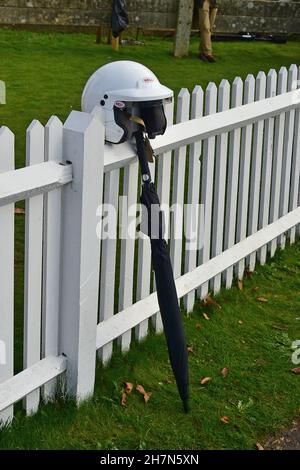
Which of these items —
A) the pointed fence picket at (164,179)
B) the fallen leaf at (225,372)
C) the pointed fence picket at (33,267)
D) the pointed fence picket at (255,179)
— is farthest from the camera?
the pointed fence picket at (255,179)

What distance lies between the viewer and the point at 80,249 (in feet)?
13.7

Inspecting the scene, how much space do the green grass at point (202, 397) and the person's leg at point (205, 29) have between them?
10.1 m

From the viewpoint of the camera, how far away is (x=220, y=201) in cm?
573

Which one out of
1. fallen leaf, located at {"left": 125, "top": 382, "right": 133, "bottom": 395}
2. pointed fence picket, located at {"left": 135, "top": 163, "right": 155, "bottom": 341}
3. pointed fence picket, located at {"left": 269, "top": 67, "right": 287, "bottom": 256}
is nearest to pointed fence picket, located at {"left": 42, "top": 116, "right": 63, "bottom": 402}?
fallen leaf, located at {"left": 125, "top": 382, "right": 133, "bottom": 395}

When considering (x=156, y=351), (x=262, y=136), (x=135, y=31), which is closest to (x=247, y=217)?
(x=262, y=136)

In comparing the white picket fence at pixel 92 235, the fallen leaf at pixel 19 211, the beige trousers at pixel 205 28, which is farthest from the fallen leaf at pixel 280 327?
the beige trousers at pixel 205 28

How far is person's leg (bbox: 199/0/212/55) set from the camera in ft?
50.3

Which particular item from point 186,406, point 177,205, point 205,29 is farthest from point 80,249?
point 205,29

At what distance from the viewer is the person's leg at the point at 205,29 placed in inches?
603

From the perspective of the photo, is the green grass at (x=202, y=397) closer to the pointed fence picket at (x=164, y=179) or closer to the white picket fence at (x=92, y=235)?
the white picket fence at (x=92, y=235)

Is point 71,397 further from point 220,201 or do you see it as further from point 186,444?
point 220,201

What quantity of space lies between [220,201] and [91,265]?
1.65 meters

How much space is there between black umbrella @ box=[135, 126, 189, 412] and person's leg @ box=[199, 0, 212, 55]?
37.0ft

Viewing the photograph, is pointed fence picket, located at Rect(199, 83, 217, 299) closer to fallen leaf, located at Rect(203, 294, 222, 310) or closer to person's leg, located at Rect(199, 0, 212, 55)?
fallen leaf, located at Rect(203, 294, 222, 310)
